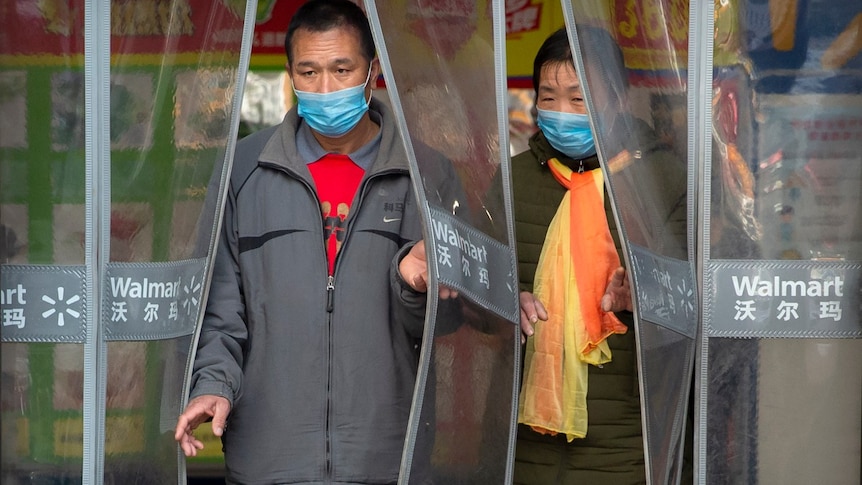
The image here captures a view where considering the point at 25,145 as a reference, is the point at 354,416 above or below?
below

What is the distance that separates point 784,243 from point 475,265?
0.82 m

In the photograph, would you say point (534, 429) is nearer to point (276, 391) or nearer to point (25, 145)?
point (276, 391)

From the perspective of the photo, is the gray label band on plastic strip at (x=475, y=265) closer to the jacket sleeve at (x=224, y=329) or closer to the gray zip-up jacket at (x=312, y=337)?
the gray zip-up jacket at (x=312, y=337)

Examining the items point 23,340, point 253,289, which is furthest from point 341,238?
A: point 23,340

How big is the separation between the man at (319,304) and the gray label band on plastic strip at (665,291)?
53cm

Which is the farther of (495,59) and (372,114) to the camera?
(372,114)

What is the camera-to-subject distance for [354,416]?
3326 mm

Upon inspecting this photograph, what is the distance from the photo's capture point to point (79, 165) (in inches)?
126

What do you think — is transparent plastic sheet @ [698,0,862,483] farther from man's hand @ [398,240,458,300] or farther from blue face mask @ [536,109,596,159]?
man's hand @ [398,240,458,300]

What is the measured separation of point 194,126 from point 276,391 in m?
0.67

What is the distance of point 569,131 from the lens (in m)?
3.52

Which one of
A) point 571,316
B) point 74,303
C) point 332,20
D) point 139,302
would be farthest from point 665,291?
point 74,303

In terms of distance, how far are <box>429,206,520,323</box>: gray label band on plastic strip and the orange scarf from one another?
0.19m

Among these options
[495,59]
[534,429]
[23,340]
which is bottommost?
[534,429]
